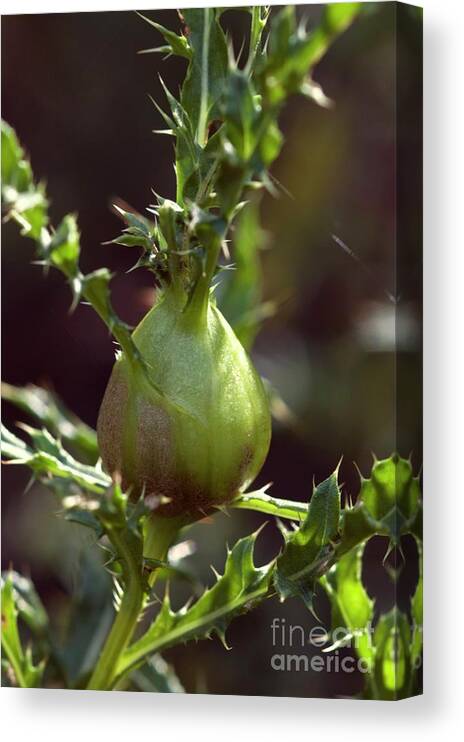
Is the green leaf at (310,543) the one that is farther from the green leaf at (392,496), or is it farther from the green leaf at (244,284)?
the green leaf at (244,284)

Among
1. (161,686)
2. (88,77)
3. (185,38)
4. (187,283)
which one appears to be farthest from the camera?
(88,77)

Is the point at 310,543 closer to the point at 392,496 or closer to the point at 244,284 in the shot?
the point at 392,496

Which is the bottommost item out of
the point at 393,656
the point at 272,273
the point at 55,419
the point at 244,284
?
the point at 393,656

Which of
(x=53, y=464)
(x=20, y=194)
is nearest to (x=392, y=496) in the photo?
(x=53, y=464)

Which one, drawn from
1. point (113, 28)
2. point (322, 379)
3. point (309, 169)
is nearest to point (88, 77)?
point (113, 28)

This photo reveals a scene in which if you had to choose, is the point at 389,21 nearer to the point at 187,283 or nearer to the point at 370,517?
the point at 187,283

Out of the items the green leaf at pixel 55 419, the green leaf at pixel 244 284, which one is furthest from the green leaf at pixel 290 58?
the green leaf at pixel 55 419
